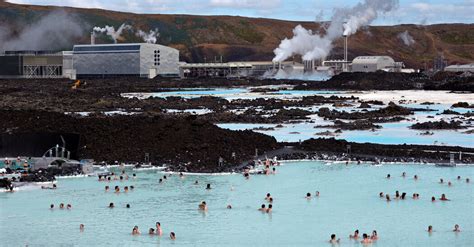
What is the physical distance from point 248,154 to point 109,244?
2207 centimetres

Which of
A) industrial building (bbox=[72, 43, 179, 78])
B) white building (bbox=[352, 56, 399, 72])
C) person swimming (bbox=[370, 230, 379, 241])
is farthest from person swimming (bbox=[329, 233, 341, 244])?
white building (bbox=[352, 56, 399, 72])

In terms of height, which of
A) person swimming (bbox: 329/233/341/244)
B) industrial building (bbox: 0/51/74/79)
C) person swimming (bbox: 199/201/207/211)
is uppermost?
industrial building (bbox: 0/51/74/79)

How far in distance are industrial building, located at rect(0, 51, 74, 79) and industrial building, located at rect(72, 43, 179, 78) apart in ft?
8.93

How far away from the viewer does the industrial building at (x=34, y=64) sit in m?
189

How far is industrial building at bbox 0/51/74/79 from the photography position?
7446 inches

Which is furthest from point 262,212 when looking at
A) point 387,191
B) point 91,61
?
point 91,61

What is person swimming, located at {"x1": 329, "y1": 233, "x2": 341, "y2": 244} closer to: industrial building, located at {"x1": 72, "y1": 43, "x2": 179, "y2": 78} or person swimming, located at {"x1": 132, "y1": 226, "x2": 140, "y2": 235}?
person swimming, located at {"x1": 132, "y1": 226, "x2": 140, "y2": 235}

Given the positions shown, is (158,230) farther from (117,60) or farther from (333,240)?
(117,60)

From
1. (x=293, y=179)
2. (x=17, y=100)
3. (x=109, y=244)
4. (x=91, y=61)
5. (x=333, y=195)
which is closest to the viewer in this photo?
(x=109, y=244)

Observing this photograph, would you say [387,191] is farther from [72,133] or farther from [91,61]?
[91,61]

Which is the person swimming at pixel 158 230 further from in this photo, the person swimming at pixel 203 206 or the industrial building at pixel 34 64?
the industrial building at pixel 34 64

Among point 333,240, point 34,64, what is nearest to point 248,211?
point 333,240

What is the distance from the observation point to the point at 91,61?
190625 mm

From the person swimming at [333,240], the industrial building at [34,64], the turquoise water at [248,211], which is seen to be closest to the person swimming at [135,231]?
the turquoise water at [248,211]
